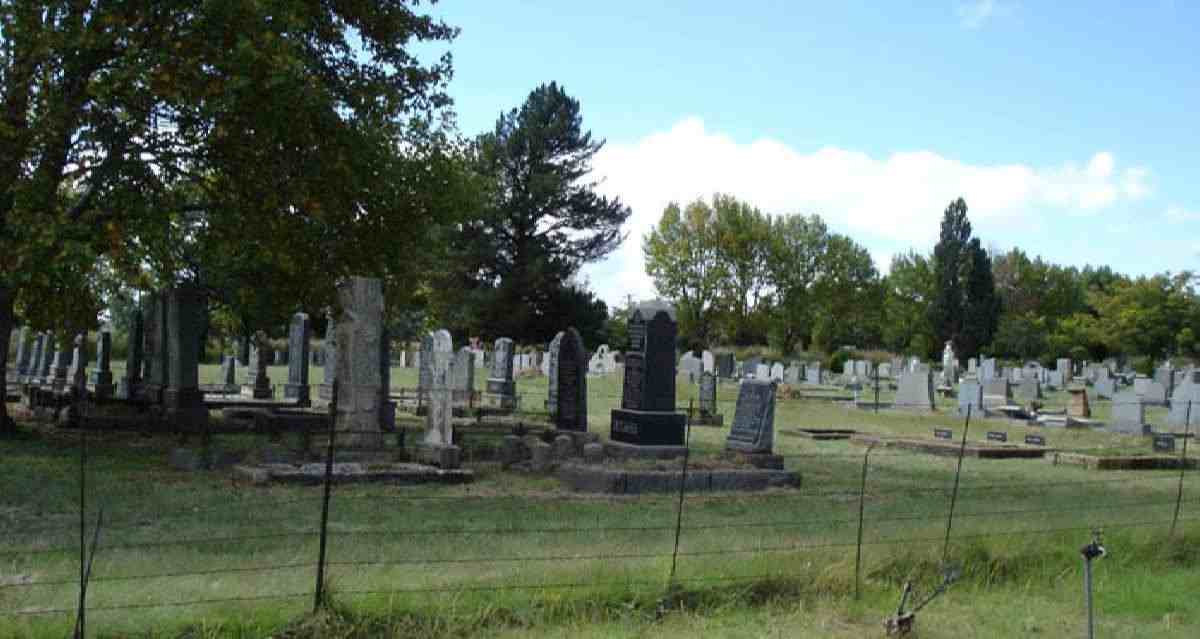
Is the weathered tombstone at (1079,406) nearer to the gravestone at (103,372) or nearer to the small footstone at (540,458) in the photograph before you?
the small footstone at (540,458)

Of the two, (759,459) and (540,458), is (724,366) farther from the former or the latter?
(540,458)

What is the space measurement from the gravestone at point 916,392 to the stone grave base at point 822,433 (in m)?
9.48

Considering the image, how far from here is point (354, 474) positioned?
45.2ft

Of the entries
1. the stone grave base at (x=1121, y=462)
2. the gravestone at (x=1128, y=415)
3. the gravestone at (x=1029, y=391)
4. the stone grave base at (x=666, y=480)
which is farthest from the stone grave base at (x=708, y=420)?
the gravestone at (x=1029, y=391)

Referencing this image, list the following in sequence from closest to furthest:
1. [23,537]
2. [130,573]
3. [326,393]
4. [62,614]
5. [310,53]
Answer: [62,614]
[130,573]
[23,537]
[310,53]
[326,393]

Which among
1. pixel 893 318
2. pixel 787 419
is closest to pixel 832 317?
pixel 893 318

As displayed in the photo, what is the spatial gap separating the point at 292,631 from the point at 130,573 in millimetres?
1854

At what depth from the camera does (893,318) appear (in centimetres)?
8569

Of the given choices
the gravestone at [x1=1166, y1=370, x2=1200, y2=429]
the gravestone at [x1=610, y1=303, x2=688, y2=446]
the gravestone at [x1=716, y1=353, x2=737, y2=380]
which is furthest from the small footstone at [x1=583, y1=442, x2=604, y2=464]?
the gravestone at [x1=716, y1=353, x2=737, y2=380]

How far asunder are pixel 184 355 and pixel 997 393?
2610 centimetres

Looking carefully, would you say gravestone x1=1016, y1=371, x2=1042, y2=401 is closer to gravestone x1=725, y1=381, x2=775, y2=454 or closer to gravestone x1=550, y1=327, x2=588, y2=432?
gravestone x1=550, y1=327, x2=588, y2=432

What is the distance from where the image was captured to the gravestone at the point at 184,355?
20.6 meters

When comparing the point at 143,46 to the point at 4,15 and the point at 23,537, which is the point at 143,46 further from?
the point at 23,537

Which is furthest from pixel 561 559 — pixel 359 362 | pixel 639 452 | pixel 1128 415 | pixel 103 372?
pixel 1128 415
